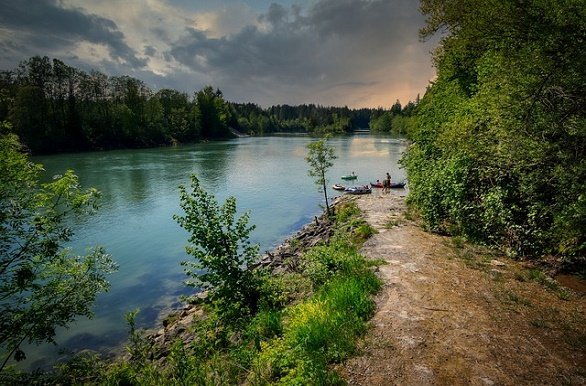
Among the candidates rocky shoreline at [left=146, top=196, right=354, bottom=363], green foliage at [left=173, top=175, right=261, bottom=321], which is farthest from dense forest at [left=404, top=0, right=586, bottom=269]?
green foliage at [left=173, top=175, right=261, bottom=321]

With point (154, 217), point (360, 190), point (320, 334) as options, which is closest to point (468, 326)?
point (320, 334)

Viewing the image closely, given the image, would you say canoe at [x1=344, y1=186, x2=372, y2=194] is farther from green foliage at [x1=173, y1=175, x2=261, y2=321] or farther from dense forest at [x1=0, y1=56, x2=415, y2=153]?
dense forest at [x1=0, y1=56, x2=415, y2=153]

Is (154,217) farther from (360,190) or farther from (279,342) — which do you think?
(279,342)

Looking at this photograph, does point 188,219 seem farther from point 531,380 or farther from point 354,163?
point 354,163

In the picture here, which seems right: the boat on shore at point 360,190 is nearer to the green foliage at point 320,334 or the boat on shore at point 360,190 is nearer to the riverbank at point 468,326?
the riverbank at point 468,326

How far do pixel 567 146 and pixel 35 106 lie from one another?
9133 cm

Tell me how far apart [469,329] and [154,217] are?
28.6 meters

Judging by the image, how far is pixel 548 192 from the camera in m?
11.8

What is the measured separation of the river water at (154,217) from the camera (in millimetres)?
14961

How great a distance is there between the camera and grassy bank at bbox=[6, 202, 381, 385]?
6520 millimetres

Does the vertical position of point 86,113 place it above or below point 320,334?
above

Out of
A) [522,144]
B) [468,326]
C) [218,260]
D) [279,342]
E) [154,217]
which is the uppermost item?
[522,144]

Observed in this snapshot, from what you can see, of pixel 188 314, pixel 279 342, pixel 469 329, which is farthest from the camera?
pixel 188 314

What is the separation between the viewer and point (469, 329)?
717cm
